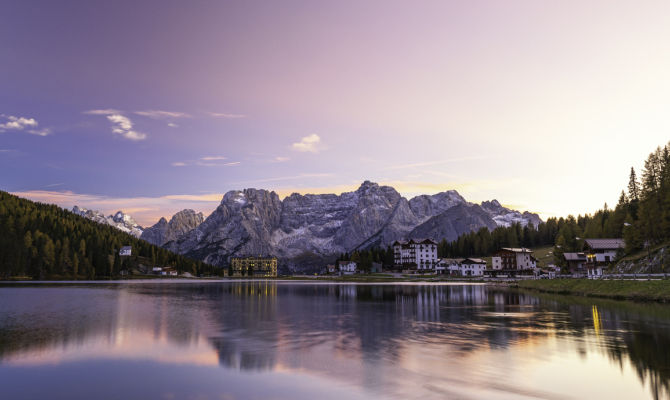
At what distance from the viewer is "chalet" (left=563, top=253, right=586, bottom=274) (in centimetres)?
13825

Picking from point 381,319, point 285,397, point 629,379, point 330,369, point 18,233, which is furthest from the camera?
point 18,233

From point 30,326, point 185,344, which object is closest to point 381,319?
point 185,344

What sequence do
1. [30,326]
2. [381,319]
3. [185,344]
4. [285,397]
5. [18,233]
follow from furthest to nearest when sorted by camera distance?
[18,233] < [381,319] < [30,326] < [185,344] < [285,397]

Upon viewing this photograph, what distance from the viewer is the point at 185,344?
30219mm

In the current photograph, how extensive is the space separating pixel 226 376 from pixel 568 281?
95.2 metres

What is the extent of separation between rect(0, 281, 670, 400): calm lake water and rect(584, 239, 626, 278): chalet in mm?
90030

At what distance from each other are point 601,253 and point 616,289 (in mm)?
62089

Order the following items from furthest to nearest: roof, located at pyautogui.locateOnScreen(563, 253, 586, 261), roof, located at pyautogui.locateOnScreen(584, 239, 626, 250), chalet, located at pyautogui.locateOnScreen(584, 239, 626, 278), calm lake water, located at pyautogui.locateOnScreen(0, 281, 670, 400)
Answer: roof, located at pyautogui.locateOnScreen(563, 253, 586, 261)
roof, located at pyautogui.locateOnScreen(584, 239, 626, 250)
chalet, located at pyautogui.locateOnScreen(584, 239, 626, 278)
calm lake water, located at pyautogui.locateOnScreen(0, 281, 670, 400)

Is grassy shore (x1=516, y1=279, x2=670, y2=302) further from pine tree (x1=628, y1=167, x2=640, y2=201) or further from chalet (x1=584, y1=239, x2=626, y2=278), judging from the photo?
pine tree (x1=628, y1=167, x2=640, y2=201)

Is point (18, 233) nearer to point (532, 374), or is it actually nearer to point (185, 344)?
point (185, 344)

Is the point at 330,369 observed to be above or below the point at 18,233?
below

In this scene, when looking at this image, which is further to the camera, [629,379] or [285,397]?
[629,379]

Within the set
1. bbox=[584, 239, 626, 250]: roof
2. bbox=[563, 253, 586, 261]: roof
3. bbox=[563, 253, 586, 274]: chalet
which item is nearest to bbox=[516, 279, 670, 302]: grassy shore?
bbox=[584, 239, 626, 250]: roof

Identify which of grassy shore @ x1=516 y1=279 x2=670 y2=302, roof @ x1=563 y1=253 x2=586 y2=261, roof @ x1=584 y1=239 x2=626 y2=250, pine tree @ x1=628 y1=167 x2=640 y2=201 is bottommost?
grassy shore @ x1=516 y1=279 x2=670 y2=302
